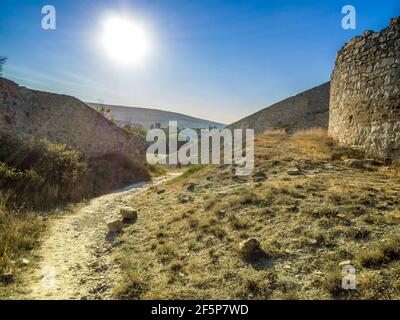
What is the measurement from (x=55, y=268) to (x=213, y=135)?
19.2m

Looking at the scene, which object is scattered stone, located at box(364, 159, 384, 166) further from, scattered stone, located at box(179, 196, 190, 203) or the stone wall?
the stone wall

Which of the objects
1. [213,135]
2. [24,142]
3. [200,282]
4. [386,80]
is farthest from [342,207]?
[213,135]

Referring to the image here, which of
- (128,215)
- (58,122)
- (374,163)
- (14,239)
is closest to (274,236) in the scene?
(128,215)

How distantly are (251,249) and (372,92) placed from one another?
7.69 meters

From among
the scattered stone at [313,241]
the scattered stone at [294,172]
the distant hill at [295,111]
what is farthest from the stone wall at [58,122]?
the distant hill at [295,111]

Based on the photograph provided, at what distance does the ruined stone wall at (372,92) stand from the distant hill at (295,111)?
15.1 m

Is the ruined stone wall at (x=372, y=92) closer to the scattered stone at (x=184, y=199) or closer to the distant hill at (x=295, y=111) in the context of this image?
the scattered stone at (x=184, y=199)

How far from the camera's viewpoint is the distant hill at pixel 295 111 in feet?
90.9

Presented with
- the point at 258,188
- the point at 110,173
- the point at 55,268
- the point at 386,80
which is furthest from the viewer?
the point at 110,173

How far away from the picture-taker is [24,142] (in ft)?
34.5

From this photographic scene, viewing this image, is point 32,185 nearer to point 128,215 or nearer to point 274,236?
point 128,215

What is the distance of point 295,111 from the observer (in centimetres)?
3042

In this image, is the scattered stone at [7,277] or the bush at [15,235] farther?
the bush at [15,235]
